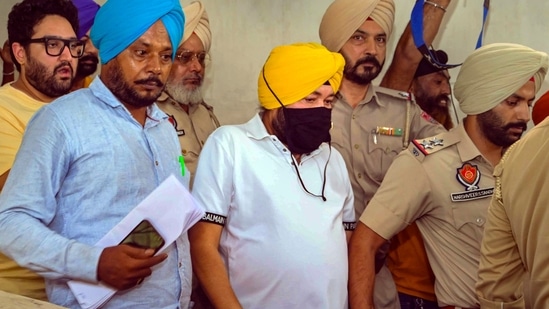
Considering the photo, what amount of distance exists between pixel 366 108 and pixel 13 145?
5.55 feet

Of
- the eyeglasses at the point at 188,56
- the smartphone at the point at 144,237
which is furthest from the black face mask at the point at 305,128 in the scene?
the eyeglasses at the point at 188,56

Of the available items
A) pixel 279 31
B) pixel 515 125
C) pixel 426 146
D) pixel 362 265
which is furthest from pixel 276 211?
pixel 279 31

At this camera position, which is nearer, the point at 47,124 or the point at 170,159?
the point at 47,124

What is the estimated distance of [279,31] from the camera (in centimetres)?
455

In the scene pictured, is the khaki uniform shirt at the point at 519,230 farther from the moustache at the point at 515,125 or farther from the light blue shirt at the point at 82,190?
the light blue shirt at the point at 82,190

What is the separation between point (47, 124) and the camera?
6.38 feet

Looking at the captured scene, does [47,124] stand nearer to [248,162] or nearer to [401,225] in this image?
[248,162]

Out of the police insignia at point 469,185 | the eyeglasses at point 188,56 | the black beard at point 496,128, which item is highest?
the eyeglasses at point 188,56

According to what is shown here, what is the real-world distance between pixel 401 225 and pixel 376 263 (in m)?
0.31

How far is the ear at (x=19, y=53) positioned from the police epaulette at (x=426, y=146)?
62.6 inches

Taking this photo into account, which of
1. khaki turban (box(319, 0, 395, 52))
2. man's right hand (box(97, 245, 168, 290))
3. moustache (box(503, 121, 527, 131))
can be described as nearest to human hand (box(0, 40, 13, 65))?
khaki turban (box(319, 0, 395, 52))

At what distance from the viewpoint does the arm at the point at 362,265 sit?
270 centimetres

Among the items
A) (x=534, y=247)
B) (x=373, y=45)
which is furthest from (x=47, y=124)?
(x=373, y=45)

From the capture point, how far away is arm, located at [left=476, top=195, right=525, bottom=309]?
2191 mm
